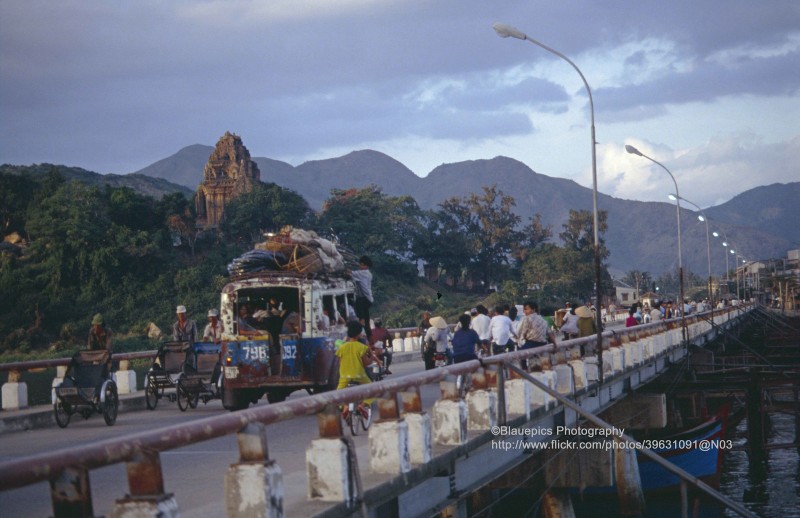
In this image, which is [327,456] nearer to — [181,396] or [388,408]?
[388,408]

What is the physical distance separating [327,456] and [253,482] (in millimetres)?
1233

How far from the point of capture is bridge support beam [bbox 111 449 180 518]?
212 inches

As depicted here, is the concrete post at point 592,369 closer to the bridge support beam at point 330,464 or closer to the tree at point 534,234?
the bridge support beam at point 330,464

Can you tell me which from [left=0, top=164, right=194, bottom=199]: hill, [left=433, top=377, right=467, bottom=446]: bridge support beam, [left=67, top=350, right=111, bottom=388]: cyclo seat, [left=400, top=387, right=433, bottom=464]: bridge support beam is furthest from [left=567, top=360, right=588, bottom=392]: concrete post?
[left=0, top=164, right=194, bottom=199]: hill

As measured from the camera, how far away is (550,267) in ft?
355

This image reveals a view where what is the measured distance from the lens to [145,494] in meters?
5.45

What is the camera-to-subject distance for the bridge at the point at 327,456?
17.7 feet

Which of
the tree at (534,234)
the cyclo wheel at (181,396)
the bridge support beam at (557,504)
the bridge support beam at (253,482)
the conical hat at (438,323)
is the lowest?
the bridge support beam at (557,504)

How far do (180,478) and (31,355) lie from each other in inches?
2153

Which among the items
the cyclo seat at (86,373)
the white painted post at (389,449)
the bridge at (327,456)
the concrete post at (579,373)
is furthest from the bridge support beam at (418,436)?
the cyclo seat at (86,373)

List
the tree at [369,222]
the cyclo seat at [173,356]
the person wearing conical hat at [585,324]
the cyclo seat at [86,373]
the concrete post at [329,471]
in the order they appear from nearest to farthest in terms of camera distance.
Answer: the concrete post at [329,471]
the cyclo seat at [86,373]
the cyclo seat at [173,356]
the person wearing conical hat at [585,324]
the tree at [369,222]

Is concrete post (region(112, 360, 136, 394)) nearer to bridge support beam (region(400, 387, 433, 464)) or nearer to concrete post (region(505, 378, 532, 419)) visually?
concrete post (region(505, 378, 532, 419))

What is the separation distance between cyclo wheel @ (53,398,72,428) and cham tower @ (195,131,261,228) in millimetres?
70979

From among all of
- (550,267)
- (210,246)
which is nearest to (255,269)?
(210,246)
